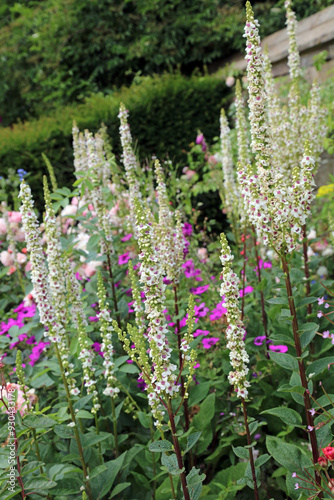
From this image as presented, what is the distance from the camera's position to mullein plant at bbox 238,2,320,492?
1.70 meters

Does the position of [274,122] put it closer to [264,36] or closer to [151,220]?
[151,220]

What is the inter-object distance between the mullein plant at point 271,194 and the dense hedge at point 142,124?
200 inches

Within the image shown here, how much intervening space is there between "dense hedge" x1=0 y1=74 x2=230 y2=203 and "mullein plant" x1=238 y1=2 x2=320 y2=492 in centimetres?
507

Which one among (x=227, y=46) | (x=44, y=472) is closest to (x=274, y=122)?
(x=44, y=472)

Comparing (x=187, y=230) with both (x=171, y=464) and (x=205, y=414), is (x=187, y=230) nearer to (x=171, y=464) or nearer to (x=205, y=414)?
(x=205, y=414)

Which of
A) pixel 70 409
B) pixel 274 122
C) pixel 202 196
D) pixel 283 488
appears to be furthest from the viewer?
pixel 202 196

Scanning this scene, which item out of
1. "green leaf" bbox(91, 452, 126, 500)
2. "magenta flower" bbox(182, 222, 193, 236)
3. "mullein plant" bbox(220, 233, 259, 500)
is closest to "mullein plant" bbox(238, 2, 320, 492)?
"mullein plant" bbox(220, 233, 259, 500)

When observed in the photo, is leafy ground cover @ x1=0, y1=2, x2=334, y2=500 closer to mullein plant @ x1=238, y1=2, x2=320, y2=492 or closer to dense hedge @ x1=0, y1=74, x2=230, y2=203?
mullein plant @ x1=238, y1=2, x2=320, y2=492

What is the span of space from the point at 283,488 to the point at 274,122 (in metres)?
2.09

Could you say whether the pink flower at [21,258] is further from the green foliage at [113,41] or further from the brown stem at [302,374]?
the green foliage at [113,41]

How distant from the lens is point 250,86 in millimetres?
1780

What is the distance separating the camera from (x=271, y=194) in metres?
1.74

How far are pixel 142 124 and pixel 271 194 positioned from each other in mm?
6332

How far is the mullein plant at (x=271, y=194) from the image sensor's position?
1703 millimetres
